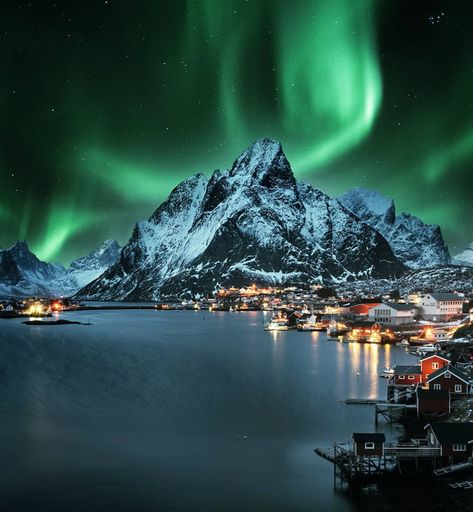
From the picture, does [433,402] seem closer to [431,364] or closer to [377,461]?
[431,364]

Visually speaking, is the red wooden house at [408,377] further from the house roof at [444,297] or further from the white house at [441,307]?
the house roof at [444,297]

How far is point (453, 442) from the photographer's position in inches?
954

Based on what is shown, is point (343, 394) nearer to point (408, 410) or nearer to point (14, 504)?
point (408, 410)

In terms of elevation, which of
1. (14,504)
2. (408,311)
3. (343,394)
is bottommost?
(14,504)

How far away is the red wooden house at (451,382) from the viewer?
3394 cm

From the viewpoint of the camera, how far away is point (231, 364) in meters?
63.6

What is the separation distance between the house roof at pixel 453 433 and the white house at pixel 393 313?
74099 mm

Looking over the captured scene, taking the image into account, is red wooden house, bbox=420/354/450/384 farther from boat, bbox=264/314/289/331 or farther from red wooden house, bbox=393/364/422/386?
boat, bbox=264/314/289/331

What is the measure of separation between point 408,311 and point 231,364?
160 ft

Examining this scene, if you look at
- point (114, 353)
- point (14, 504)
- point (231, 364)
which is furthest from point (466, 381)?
point (114, 353)

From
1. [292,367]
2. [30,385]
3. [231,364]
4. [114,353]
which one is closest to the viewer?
[30,385]

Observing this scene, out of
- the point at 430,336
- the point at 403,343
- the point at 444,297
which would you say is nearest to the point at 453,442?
the point at 403,343

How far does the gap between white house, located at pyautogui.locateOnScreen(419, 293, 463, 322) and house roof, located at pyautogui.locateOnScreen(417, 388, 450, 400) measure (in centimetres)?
7373

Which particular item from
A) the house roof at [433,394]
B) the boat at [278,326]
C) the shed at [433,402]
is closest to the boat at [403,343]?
the boat at [278,326]
